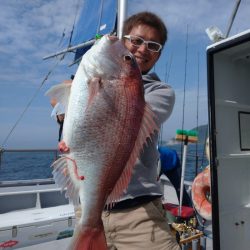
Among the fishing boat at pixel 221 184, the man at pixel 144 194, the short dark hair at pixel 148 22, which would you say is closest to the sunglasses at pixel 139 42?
the man at pixel 144 194

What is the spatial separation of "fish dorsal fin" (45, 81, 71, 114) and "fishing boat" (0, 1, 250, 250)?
315cm

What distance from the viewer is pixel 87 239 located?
162cm

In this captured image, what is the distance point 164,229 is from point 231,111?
3541 millimetres

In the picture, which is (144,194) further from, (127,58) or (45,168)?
(45,168)

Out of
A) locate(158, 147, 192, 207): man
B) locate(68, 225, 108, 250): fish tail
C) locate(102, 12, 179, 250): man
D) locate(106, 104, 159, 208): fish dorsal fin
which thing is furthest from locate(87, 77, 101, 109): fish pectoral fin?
locate(158, 147, 192, 207): man

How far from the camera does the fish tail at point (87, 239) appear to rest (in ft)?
5.30

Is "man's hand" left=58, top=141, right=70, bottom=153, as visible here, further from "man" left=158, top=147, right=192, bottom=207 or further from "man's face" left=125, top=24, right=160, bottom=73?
"man" left=158, top=147, right=192, bottom=207

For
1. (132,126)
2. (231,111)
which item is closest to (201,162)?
(231,111)

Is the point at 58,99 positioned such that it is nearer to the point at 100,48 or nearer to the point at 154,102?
the point at 100,48

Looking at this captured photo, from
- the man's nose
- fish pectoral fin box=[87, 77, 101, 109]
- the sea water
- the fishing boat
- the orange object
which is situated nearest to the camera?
fish pectoral fin box=[87, 77, 101, 109]

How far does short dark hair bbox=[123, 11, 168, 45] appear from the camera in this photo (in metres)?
2.11

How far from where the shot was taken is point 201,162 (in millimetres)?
7164

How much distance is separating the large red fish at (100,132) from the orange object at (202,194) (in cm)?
394

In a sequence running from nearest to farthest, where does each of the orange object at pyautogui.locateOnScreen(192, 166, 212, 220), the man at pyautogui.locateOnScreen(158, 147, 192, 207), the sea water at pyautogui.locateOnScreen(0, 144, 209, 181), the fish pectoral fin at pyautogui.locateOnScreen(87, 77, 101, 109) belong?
the fish pectoral fin at pyautogui.locateOnScreen(87, 77, 101, 109)
the orange object at pyautogui.locateOnScreen(192, 166, 212, 220)
the man at pyautogui.locateOnScreen(158, 147, 192, 207)
the sea water at pyautogui.locateOnScreen(0, 144, 209, 181)
